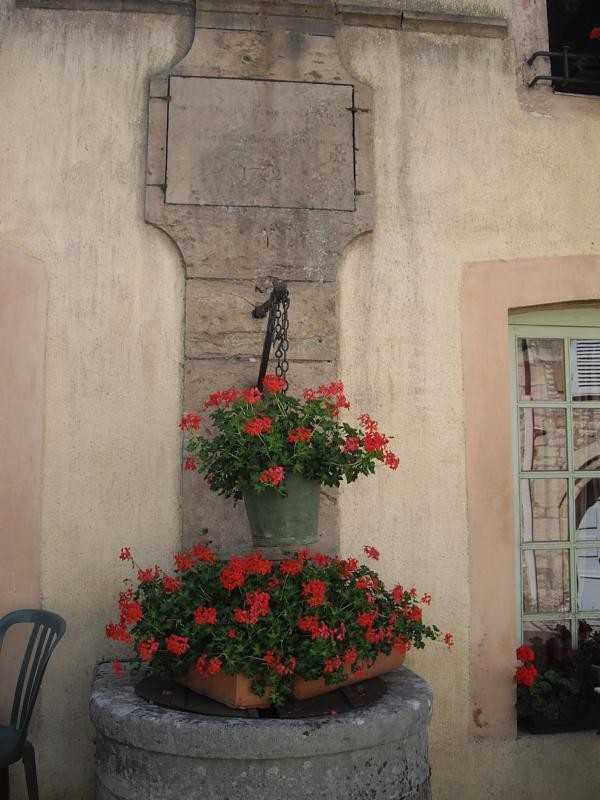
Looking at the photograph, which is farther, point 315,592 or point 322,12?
point 322,12

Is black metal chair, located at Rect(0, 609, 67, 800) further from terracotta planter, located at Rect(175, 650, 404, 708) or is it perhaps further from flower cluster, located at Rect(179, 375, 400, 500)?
flower cluster, located at Rect(179, 375, 400, 500)

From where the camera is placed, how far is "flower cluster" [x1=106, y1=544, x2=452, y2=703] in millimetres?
2609

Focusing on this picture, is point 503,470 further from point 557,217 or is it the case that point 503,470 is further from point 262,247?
point 262,247

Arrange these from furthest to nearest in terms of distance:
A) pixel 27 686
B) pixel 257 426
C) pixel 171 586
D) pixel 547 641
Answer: pixel 547 641 < pixel 27 686 < pixel 171 586 < pixel 257 426

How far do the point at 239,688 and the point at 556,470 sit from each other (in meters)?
2.02

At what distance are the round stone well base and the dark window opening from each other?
123 inches

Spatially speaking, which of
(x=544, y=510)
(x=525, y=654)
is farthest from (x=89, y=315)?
(x=525, y=654)

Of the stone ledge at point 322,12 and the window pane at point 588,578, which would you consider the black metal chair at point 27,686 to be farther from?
the stone ledge at point 322,12

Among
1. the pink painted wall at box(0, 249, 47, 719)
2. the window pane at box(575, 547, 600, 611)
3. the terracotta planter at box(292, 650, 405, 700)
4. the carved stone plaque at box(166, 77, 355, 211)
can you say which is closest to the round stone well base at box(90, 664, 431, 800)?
the terracotta planter at box(292, 650, 405, 700)

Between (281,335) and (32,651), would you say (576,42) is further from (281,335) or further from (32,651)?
(32,651)

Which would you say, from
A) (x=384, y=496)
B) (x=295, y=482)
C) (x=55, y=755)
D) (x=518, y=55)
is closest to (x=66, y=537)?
(x=55, y=755)

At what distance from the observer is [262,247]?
3.58 metres

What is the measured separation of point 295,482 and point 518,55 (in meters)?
2.49

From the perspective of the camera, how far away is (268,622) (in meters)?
2.64
